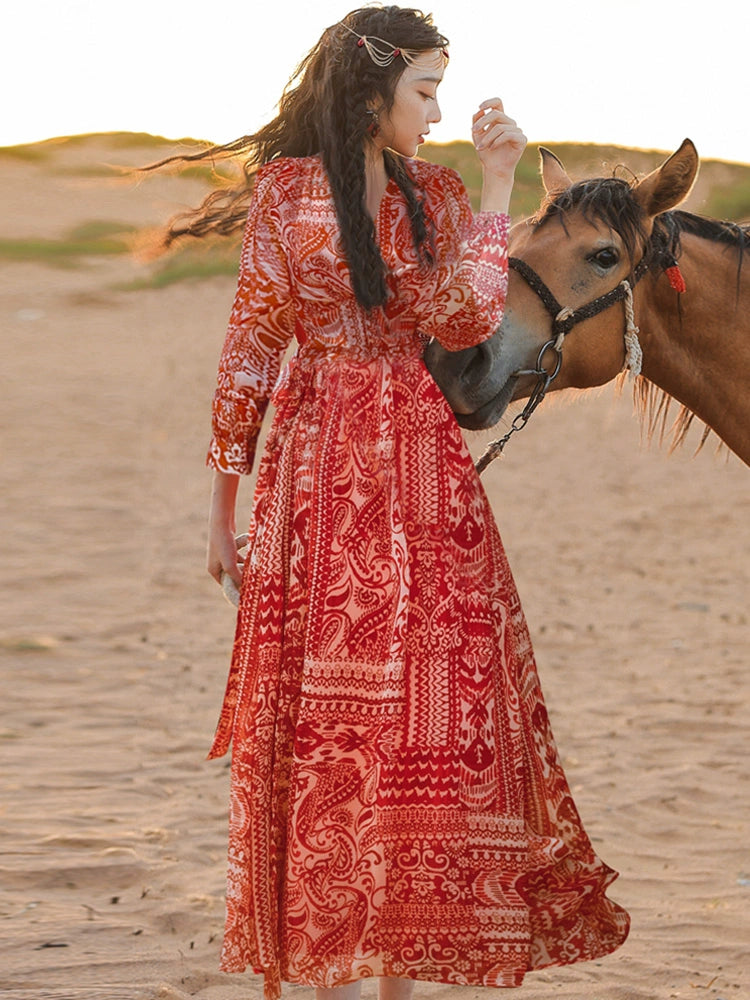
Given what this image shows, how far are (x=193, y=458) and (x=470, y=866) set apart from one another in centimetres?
964

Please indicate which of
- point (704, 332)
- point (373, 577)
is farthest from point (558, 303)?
point (373, 577)

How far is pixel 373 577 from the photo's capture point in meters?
2.11

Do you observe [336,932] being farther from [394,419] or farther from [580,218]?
[580,218]

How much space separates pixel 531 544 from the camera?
8305mm

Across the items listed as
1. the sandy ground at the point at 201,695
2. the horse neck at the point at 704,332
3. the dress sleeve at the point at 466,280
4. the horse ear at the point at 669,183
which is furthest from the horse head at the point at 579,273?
the sandy ground at the point at 201,695

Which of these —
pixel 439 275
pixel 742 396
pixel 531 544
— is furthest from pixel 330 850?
pixel 531 544

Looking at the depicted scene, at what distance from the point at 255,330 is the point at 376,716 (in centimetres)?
72

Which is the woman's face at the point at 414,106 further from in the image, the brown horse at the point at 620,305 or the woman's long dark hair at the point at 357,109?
the brown horse at the point at 620,305

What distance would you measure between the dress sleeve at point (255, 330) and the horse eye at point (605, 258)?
74 centimetres

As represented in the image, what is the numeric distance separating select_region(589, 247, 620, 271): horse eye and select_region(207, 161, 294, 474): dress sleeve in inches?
29.0

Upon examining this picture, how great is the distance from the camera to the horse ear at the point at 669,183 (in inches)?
97.9

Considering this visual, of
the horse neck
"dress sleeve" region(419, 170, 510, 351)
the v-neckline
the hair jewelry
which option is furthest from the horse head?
the hair jewelry

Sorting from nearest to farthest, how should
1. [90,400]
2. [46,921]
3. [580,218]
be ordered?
[580,218], [46,921], [90,400]

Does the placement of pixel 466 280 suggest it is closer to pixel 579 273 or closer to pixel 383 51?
Result: pixel 383 51
